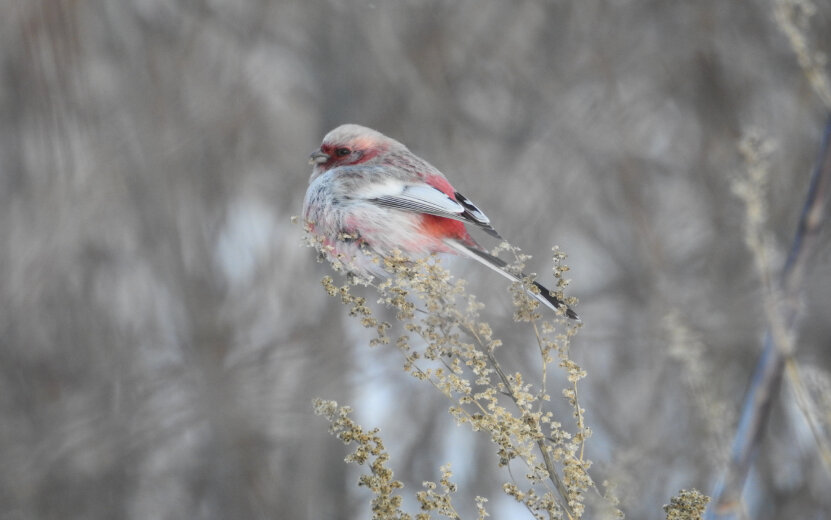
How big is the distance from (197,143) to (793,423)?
4032mm

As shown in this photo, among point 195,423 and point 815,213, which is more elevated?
point 195,423

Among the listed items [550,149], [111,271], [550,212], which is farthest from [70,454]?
[550,149]

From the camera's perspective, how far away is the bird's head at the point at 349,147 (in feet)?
5.12

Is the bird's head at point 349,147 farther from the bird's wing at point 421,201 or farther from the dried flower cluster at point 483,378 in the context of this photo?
the dried flower cluster at point 483,378

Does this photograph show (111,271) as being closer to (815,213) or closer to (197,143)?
(197,143)

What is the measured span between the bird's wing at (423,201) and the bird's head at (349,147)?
124mm

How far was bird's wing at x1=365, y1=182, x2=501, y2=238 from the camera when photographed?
1374 mm

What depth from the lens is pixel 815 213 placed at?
0.83 m

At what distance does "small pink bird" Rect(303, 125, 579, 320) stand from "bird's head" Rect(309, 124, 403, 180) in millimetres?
27

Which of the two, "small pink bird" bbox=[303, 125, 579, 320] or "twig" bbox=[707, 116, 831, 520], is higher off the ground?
"small pink bird" bbox=[303, 125, 579, 320]

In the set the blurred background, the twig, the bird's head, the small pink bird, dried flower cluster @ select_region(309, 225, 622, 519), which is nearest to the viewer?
the twig

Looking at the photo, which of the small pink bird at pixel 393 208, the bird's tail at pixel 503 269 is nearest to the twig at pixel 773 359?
the bird's tail at pixel 503 269

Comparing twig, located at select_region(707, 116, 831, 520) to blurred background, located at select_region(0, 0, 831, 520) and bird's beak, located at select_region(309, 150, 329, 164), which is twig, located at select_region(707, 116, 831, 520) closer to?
bird's beak, located at select_region(309, 150, 329, 164)

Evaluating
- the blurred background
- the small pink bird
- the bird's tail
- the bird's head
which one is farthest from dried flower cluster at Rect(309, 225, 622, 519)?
the blurred background
